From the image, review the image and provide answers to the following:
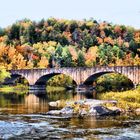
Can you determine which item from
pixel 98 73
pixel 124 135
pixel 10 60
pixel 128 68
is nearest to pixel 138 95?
pixel 124 135

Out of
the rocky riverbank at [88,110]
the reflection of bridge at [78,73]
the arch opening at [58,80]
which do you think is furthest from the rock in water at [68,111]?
the arch opening at [58,80]

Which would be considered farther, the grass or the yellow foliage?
the yellow foliage

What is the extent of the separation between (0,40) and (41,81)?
61851 millimetres

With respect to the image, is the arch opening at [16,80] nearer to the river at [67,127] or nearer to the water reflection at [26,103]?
the water reflection at [26,103]

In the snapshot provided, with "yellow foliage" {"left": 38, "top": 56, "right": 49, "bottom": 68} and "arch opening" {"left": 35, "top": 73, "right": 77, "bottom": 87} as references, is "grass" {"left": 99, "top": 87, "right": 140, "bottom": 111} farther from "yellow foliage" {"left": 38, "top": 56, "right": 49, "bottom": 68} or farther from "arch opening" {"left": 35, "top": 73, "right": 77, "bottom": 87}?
"yellow foliage" {"left": 38, "top": 56, "right": 49, "bottom": 68}

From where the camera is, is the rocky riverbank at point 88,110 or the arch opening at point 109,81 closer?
the rocky riverbank at point 88,110

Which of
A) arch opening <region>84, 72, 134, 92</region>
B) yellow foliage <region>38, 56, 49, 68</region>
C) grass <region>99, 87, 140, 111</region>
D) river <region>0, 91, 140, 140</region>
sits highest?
yellow foliage <region>38, 56, 49, 68</region>

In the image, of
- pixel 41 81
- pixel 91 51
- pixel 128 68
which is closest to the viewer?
pixel 128 68

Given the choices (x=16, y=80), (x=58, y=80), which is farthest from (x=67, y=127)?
(x=16, y=80)

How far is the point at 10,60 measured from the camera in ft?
456

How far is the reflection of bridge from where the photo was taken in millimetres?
98188

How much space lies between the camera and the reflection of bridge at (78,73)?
3866 inches

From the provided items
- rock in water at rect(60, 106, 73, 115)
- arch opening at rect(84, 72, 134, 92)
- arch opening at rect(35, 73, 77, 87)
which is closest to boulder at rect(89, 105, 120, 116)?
rock in water at rect(60, 106, 73, 115)

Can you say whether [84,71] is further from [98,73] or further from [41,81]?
[41,81]
